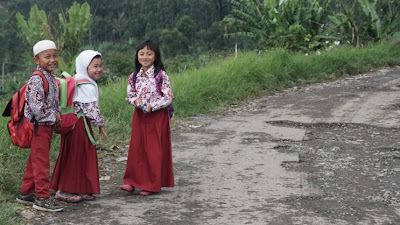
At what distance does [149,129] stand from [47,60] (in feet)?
3.43

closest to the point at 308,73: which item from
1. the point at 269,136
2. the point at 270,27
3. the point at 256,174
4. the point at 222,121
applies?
the point at 270,27

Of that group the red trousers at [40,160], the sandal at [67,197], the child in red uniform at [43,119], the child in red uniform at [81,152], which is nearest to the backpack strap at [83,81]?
the child in red uniform at [81,152]

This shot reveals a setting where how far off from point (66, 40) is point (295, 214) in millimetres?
12950

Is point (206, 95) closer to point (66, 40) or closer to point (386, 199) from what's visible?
point (386, 199)

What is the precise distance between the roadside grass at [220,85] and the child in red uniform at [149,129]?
0.95 m

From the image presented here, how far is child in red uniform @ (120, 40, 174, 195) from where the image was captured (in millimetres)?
4855

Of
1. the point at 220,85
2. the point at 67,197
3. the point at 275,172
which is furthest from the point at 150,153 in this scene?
the point at 220,85

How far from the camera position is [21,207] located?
4367mm

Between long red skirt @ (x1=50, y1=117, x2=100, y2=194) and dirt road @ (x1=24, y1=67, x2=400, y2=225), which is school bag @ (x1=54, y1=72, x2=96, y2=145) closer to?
long red skirt @ (x1=50, y1=117, x2=100, y2=194)

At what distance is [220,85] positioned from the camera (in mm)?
9672

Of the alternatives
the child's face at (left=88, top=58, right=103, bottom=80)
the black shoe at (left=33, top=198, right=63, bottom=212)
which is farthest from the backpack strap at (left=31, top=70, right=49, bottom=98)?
the black shoe at (left=33, top=198, right=63, bottom=212)

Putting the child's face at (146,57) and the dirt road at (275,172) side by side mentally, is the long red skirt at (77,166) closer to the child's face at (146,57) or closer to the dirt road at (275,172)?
the dirt road at (275,172)

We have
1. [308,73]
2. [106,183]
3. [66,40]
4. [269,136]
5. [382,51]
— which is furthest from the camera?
[66,40]

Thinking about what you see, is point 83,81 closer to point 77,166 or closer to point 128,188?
point 77,166
